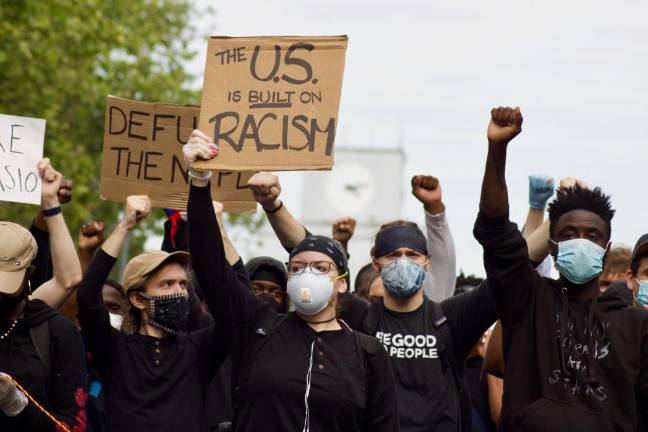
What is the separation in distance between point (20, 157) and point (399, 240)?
85.2 inches

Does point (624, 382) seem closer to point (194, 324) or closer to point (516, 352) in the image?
point (516, 352)

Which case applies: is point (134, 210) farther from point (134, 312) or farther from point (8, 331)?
point (8, 331)

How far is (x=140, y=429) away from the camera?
23.1 ft

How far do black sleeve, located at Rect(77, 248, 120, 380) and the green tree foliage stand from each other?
11695 mm

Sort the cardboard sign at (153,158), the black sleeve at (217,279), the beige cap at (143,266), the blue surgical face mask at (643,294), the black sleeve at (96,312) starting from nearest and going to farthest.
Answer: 1. the black sleeve at (217,279)
2. the blue surgical face mask at (643,294)
3. the black sleeve at (96,312)
4. the beige cap at (143,266)
5. the cardboard sign at (153,158)

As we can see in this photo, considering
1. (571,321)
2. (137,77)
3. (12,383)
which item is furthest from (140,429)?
(137,77)

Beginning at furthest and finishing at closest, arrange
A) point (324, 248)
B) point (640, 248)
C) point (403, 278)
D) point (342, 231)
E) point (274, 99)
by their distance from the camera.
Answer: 1. point (342, 231)
2. point (403, 278)
3. point (640, 248)
4. point (274, 99)
5. point (324, 248)

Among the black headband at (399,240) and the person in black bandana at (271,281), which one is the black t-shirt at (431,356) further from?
the person in black bandana at (271,281)

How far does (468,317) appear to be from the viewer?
7277 mm

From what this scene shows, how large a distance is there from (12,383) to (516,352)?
7.43 feet

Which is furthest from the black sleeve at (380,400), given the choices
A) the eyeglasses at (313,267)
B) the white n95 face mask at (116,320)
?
the white n95 face mask at (116,320)

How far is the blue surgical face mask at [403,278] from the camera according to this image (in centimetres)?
746

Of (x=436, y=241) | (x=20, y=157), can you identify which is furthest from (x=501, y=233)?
(x=20, y=157)

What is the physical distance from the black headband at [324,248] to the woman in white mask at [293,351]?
5 centimetres
